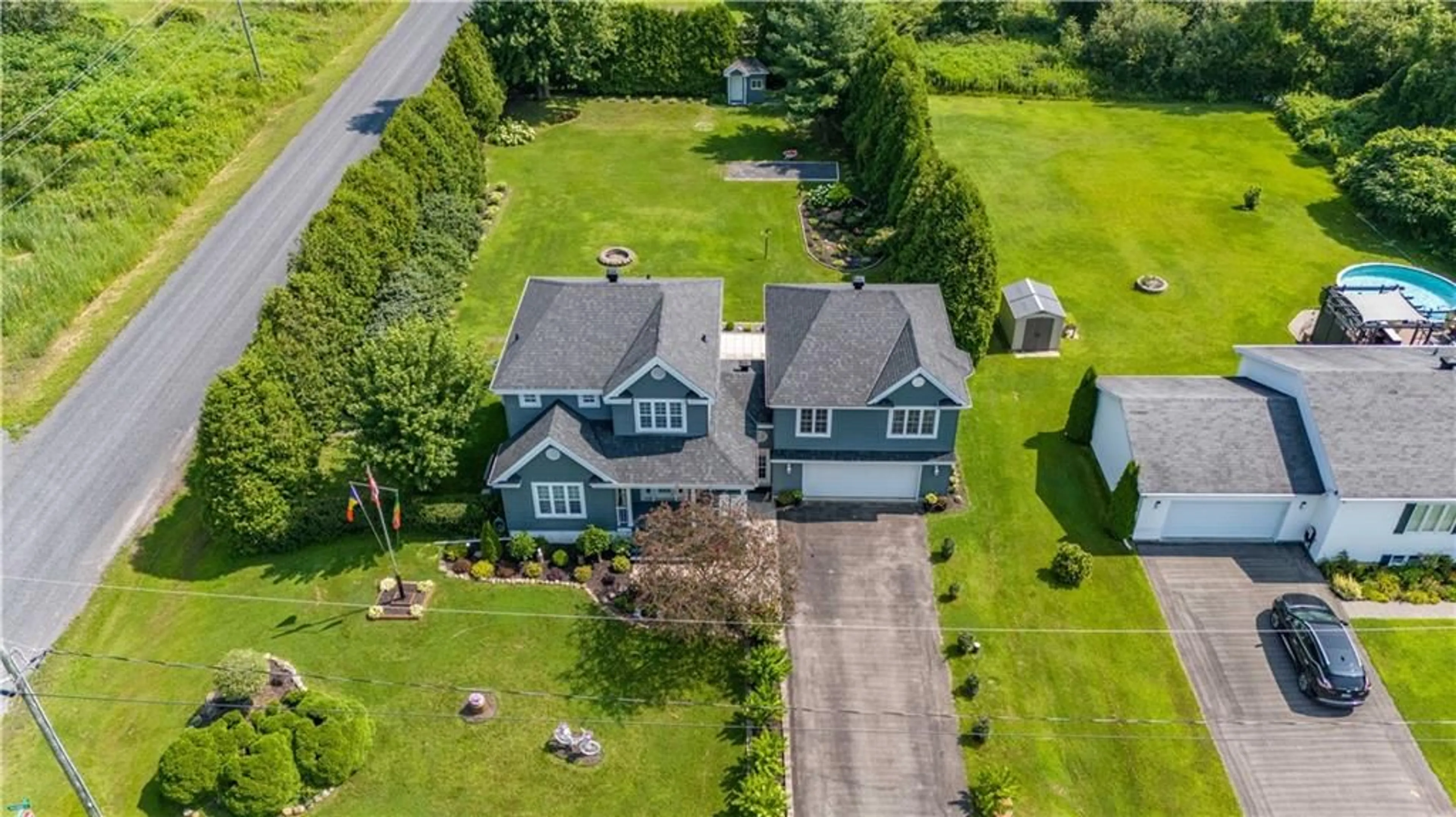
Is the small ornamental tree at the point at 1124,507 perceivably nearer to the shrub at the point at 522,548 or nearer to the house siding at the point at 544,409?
the house siding at the point at 544,409

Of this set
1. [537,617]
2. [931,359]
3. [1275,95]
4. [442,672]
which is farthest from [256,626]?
[1275,95]

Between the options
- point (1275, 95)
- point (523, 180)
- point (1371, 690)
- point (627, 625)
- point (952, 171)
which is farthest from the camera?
point (1275, 95)

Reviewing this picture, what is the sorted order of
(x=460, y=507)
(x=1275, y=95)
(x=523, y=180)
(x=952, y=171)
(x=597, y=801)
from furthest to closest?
(x=1275, y=95)
(x=523, y=180)
(x=952, y=171)
(x=460, y=507)
(x=597, y=801)

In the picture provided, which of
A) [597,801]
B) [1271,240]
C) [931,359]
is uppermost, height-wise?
[931,359]

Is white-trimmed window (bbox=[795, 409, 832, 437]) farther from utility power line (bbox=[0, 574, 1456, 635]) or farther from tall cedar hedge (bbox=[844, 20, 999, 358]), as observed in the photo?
tall cedar hedge (bbox=[844, 20, 999, 358])

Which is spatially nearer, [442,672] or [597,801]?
[597,801]

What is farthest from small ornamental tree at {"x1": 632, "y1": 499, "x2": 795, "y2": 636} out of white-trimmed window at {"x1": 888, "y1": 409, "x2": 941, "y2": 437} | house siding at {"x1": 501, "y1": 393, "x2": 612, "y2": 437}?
white-trimmed window at {"x1": 888, "y1": 409, "x2": 941, "y2": 437}

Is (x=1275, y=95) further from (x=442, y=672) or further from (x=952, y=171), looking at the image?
(x=442, y=672)
